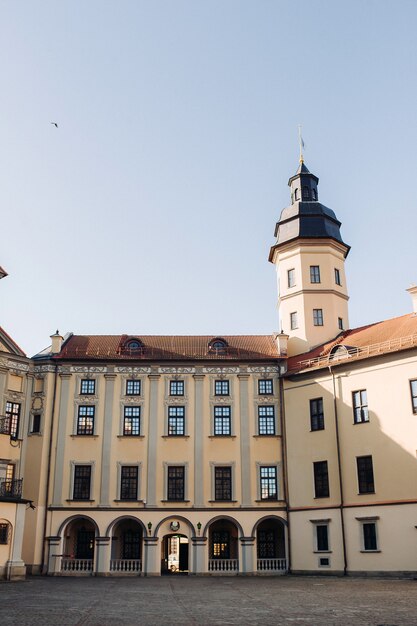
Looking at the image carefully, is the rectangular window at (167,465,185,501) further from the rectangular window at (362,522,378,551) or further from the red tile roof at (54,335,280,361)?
the rectangular window at (362,522,378,551)

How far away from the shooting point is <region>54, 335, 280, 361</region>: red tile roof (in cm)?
4041

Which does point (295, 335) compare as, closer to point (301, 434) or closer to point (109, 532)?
point (301, 434)

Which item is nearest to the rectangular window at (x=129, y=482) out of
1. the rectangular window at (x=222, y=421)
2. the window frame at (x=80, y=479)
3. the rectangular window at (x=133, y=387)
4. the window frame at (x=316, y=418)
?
the window frame at (x=80, y=479)

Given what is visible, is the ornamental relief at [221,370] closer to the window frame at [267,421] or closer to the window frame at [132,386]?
the window frame at [267,421]

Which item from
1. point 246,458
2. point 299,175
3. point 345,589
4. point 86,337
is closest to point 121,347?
point 86,337

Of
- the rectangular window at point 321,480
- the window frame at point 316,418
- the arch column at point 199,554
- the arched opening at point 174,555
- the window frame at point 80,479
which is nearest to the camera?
the rectangular window at point 321,480

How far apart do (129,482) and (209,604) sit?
19265 millimetres

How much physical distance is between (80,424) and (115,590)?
1516 cm

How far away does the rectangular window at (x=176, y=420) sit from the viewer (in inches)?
1532

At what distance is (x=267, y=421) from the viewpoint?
39094 mm

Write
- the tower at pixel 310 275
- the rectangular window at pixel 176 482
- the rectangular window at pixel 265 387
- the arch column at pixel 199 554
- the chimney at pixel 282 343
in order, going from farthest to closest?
the tower at pixel 310 275
the chimney at pixel 282 343
the rectangular window at pixel 265 387
the rectangular window at pixel 176 482
the arch column at pixel 199 554

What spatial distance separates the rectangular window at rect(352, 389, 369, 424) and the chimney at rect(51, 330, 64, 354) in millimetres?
18180

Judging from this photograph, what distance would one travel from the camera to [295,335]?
4325 centimetres

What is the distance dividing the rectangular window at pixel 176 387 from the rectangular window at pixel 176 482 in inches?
172
